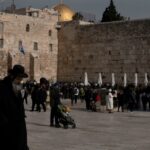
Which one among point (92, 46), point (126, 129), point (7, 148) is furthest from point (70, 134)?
point (92, 46)

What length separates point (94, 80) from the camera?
123ft

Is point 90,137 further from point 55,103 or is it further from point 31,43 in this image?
point 31,43

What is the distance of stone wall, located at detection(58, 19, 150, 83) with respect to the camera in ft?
116

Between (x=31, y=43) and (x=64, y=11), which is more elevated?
(x=64, y=11)

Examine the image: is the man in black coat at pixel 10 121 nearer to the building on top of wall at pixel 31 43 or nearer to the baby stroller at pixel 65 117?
the baby stroller at pixel 65 117

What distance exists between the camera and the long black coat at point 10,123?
3791mm

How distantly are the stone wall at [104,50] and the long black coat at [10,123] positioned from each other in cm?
3109

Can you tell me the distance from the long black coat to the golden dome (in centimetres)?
4349

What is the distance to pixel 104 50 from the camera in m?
37.2

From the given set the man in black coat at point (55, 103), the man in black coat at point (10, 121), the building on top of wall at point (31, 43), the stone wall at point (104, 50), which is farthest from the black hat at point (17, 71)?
the building on top of wall at point (31, 43)

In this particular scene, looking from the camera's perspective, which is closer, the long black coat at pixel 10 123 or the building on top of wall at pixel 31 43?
the long black coat at pixel 10 123

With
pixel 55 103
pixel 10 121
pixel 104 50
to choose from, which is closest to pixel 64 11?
pixel 104 50

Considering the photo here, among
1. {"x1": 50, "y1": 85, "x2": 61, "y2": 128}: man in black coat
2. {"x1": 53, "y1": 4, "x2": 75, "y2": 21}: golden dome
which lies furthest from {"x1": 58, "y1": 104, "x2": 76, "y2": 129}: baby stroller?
{"x1": 53, "y1": 4, "x2": 75, "y2": 21}: golden dome

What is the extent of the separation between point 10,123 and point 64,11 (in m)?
44.8
